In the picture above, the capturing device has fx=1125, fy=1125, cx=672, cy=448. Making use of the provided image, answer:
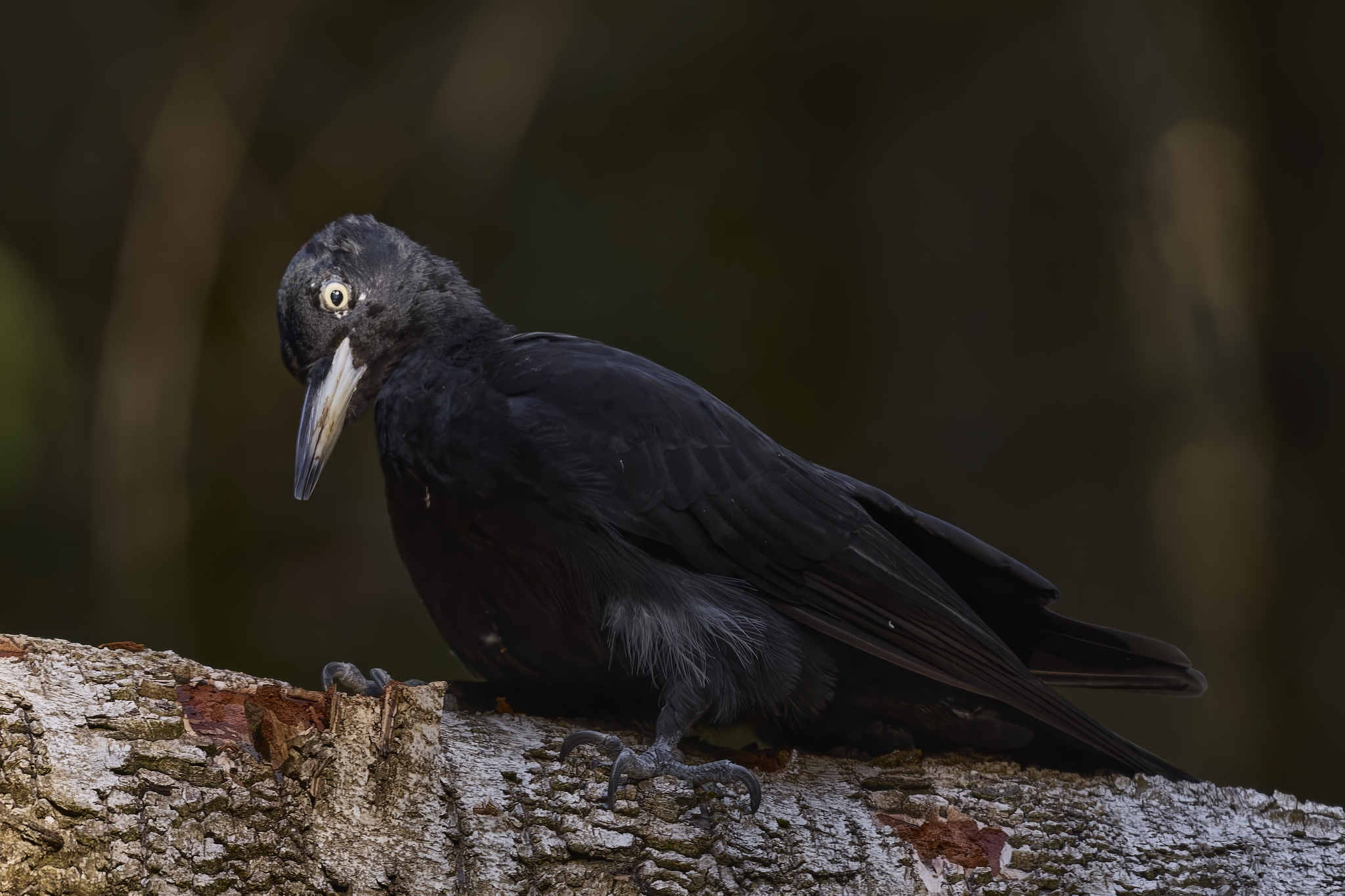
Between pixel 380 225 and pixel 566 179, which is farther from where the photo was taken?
pixel 566 179

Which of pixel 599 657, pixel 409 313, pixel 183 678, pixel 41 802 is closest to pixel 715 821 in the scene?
pixel 599 657

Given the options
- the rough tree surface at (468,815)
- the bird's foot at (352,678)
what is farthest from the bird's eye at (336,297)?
the rough tree surface at (468,815)

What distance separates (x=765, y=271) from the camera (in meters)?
5.87

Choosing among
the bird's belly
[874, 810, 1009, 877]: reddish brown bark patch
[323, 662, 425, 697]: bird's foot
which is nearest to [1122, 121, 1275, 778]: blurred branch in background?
[874, 810, 1009, 877]: reddish brown bark patch

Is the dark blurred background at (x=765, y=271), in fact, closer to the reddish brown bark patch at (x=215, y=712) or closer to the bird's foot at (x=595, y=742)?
the reddish brown bark patch at (x=215, y=712)

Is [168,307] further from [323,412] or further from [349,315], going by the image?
[323,412]

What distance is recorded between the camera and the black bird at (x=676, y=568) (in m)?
2.29

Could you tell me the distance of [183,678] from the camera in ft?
5.81

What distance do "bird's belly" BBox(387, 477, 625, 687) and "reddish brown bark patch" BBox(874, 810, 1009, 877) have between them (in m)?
0.69

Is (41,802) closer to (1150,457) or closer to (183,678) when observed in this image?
(183,678)

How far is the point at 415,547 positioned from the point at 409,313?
0.67m

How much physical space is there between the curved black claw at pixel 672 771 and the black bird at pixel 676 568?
0.13 metres

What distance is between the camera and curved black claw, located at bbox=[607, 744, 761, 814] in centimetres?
191

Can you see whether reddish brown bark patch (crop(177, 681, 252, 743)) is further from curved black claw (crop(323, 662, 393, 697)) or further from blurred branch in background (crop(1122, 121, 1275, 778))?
blurred branch in background (crop(1122, 121, 1275, 778))
